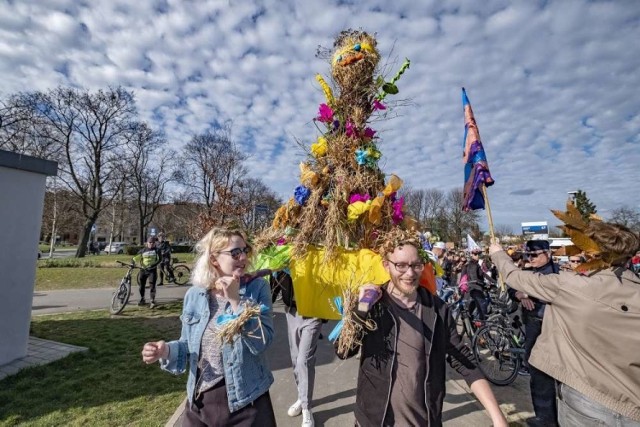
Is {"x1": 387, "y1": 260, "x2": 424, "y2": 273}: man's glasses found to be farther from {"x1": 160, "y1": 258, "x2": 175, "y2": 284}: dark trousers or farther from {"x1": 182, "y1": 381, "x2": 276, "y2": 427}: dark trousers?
{"x1": 160, "y1": 258, "x2": 175, "y2": 284}: dark trousers

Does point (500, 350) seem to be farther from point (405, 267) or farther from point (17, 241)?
point (17, 241)

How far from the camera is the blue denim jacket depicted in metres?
1.88

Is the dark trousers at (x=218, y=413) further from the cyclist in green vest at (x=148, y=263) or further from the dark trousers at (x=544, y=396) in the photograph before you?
the cyclist in green vest at (x=148, y=263)

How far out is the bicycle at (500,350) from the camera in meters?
5.03

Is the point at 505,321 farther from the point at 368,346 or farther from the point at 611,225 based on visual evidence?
the point at 368,346

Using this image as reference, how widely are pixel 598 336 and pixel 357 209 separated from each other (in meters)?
1.57

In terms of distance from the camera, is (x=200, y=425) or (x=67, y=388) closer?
(x=200, y=425)

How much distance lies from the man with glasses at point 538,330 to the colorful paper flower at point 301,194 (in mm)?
2796

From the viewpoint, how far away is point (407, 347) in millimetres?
1829

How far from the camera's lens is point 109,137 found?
87.4 feet

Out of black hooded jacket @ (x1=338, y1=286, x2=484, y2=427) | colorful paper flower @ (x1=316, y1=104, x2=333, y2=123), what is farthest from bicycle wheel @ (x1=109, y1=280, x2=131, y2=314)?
black hooded jacket @ (x1=338, y1=286, x2=484, y2=427)

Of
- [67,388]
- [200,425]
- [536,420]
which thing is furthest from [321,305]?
[67,388]

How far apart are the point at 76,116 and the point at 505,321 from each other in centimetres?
2968

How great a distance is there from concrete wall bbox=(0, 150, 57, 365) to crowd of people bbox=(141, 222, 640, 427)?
4357mm
